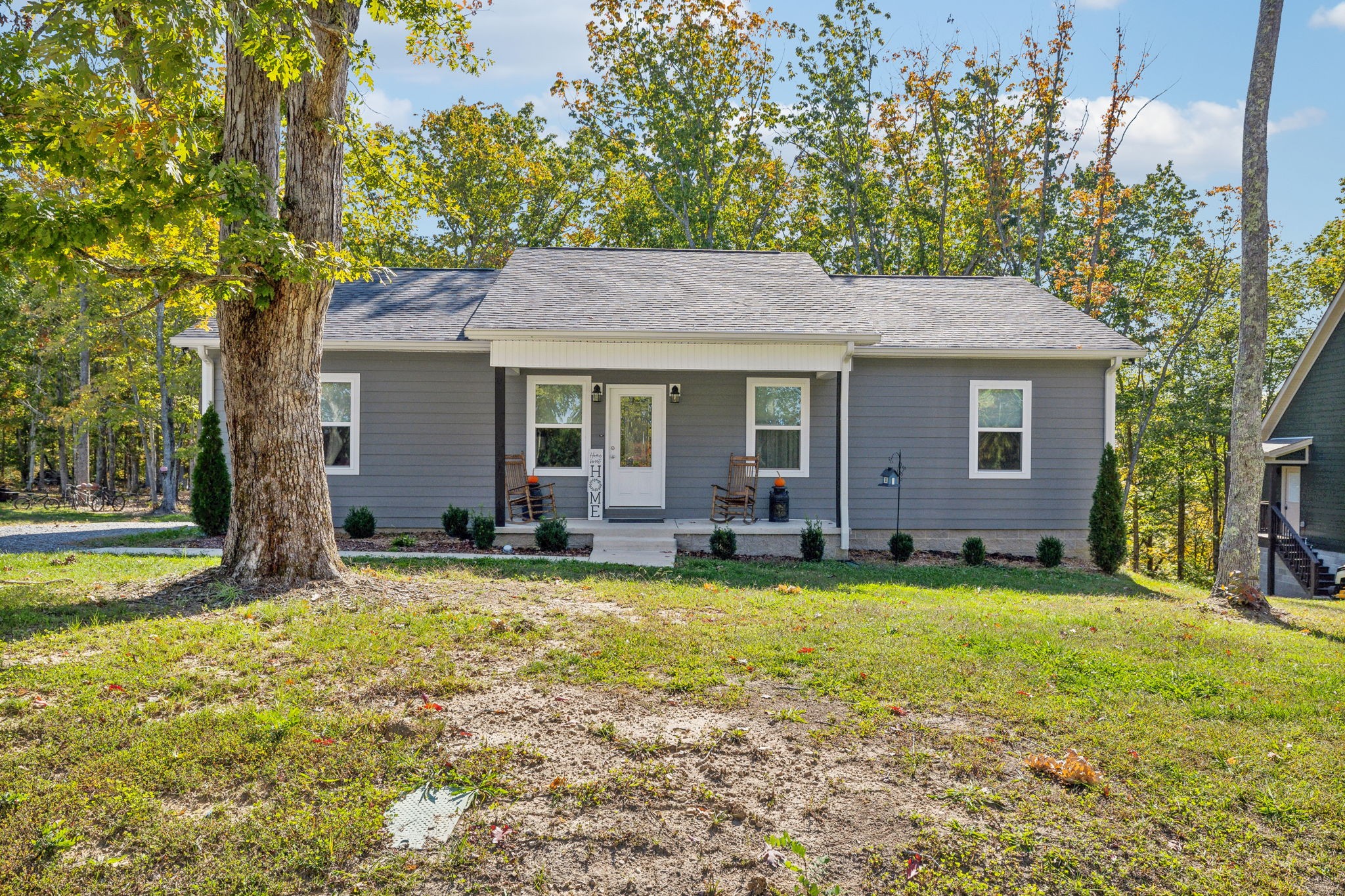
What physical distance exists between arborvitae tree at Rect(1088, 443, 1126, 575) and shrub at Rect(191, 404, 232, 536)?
11.5 m

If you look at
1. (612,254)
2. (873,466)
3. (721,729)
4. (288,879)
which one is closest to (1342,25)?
(873,466)

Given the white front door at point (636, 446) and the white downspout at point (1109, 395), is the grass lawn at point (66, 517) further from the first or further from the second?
the white downspout at point (1109, 395)

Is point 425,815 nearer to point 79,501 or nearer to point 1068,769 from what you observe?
point 1068,769

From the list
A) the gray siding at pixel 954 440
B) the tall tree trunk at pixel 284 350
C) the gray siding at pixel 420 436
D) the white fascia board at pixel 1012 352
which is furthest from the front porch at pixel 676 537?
the tall tree trunk at pixel 284 350

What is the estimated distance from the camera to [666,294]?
11703 millimetres

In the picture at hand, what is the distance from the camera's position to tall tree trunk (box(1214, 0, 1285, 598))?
25.6 ft

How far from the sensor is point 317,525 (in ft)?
20.1

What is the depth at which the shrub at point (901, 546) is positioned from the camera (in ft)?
34.0

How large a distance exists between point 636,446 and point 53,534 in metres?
8.75

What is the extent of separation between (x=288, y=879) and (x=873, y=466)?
1007 centimetres

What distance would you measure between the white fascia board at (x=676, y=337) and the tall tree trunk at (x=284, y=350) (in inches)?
154

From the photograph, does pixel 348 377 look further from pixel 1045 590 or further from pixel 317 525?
pixel 1045 590

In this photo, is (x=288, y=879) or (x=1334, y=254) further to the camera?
(x=1334, y=254)

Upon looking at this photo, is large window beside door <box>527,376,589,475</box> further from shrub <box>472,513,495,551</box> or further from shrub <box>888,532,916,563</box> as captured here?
shrub <box>888,532,916,563</box>
